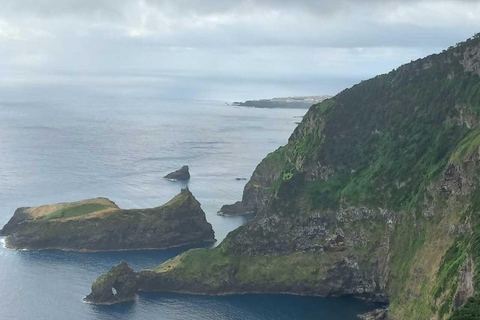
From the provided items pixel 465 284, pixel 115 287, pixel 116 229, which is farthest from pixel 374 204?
pixel 116 229

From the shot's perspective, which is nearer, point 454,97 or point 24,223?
point 454,97

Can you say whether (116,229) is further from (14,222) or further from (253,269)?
(253,269)

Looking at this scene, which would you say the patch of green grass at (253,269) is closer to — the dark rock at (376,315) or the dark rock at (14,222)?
the dark rock at (376,315)

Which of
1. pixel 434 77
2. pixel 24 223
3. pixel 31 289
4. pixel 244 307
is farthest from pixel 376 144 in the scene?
pixel 24 223

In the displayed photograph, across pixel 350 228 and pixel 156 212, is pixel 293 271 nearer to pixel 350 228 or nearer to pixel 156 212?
pixel 350 228

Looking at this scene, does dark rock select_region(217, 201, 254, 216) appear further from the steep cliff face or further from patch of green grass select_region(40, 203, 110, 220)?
the steep cliff face

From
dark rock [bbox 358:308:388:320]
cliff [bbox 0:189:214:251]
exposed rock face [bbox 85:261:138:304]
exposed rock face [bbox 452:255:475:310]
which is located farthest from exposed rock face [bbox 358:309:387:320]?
cliff [bbox 0:189:214:251]
